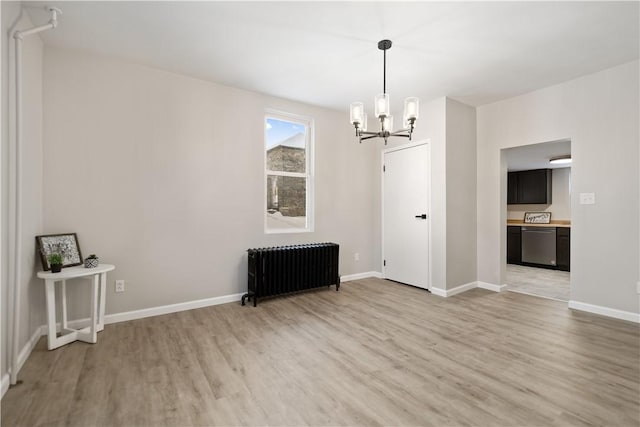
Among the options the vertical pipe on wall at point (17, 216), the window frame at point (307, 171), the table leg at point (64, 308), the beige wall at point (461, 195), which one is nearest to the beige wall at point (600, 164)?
the beige wall at point (461, 195)

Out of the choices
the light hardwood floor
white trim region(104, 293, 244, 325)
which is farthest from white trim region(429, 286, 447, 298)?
white trim region(104, 293, 244, 325)

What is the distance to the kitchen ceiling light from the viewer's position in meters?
5.42

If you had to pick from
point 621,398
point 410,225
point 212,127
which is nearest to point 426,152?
point 410,225

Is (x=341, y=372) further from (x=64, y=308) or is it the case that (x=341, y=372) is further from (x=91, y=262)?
(x=64, y=308)

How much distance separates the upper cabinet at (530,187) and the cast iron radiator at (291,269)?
507cm

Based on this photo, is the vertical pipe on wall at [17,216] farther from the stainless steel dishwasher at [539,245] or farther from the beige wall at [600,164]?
the stainless steel dishwasher at [539,245]

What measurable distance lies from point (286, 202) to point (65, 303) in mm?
2593

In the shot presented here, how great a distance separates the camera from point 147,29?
2484mm

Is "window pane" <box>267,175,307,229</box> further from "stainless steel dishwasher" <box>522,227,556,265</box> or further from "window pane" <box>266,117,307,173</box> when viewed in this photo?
"stainless steel dishwasher" <box>522,227,556,265</box>

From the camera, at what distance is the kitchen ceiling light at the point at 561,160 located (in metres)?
5.42

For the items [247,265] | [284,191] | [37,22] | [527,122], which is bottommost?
[247,265]

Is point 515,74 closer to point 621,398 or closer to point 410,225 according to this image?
point 410,225

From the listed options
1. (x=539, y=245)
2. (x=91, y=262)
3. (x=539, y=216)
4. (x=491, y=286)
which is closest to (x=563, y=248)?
(x=539, y=245)

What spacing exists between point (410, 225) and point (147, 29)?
384cm
